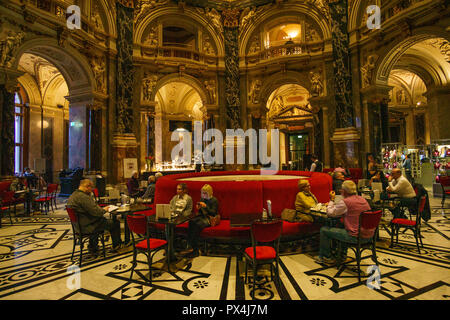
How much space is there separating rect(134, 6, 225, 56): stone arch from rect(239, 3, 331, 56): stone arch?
55.1 inches

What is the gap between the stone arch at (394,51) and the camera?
29.9ft

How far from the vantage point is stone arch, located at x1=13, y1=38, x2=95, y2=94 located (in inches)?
378

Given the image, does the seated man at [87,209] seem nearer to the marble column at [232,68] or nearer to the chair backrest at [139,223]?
the chair backrest at [139,223]

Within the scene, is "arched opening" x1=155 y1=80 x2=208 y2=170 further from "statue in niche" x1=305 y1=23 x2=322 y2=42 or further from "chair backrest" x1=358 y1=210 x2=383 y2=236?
"chair backrest" x1=358 y1=210 x2=383 y2=236

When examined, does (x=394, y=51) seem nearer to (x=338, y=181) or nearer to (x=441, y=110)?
(x=441, y=110)

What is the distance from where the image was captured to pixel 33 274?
3.63 meters

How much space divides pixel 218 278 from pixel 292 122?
16.8 meters

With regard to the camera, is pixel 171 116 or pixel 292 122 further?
pixel 171 116

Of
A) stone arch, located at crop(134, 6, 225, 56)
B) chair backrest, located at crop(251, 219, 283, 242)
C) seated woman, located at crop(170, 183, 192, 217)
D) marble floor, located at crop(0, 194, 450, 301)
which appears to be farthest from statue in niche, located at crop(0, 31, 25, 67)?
chair backrest, located at crop(251, 219, 283, 242)

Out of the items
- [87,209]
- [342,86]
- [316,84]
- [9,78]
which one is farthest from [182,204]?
[316,84]

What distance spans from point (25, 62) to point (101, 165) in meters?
8.25

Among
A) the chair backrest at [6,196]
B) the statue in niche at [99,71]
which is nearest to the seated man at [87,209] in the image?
the chair backrest at [6,196]

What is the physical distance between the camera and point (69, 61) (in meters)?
10.8
